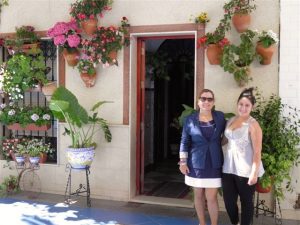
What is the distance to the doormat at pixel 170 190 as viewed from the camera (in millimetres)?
6773

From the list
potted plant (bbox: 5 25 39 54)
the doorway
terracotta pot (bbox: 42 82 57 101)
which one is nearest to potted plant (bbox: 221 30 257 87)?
the doorway

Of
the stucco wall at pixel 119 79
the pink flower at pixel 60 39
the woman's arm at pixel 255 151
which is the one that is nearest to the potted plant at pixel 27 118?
the stucco wall at pixel 119 79

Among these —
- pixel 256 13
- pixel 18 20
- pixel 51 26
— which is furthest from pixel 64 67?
pixel 256 13

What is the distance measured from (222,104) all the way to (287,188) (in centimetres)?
139

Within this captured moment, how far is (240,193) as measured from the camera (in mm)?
4586

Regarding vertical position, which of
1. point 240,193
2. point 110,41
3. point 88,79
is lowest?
point 240,193

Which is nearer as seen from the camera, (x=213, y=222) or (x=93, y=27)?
(x=213, y=222)

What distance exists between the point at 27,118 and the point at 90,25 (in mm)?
1815

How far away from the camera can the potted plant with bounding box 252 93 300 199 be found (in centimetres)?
502

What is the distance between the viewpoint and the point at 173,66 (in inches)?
390

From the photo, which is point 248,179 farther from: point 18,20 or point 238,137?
point 18,20

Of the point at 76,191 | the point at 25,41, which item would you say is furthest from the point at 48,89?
the point at 76,191

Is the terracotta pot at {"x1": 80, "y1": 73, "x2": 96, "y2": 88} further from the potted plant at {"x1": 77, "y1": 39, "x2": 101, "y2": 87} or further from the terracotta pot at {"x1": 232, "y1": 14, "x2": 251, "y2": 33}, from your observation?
the terracotta pot at {"x1": 232, "y1": 14, "x2": 251, "y2": 33}

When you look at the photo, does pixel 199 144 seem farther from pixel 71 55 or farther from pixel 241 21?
pixel 71 55
